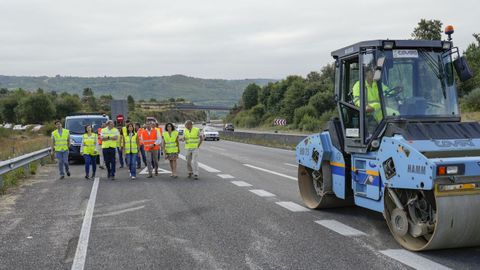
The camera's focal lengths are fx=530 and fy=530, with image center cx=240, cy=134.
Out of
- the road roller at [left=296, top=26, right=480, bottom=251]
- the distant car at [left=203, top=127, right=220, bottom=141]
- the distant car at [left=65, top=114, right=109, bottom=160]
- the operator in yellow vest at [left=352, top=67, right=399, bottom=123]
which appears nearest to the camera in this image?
the road roller at [left=296, top=26, right=480, bottom=251]

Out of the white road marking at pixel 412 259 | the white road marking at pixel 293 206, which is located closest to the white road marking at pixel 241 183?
the white road marking at pixel 293 206

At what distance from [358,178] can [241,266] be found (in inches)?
99.6

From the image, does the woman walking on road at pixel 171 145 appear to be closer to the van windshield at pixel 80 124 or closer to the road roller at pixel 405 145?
the road roller at pixel 405 145

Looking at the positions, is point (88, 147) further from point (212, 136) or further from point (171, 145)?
point (212, 136)

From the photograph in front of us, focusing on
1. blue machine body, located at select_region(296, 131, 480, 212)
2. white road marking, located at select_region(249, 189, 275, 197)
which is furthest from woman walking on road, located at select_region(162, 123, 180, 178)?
blue machine body, located at select_region(296, 131, 480, 212)

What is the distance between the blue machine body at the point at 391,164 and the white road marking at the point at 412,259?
29.6 inches

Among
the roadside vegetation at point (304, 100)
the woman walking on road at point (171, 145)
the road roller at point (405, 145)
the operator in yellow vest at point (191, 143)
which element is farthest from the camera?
the roadside vegetation at point (304, 100)

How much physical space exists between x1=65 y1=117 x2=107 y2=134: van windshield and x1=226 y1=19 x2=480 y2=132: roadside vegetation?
17.6 metres

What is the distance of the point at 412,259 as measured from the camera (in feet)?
19.6

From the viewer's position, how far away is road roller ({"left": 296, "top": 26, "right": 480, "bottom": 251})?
230 inches

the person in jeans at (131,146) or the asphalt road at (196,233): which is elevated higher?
the person in jeans at (131,146)

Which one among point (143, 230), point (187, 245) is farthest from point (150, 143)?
point (187, 245)

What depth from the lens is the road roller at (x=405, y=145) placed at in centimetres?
584

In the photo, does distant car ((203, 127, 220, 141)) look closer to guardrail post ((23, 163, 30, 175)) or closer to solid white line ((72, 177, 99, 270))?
guardrail post ((23, 163, 30, 175))
